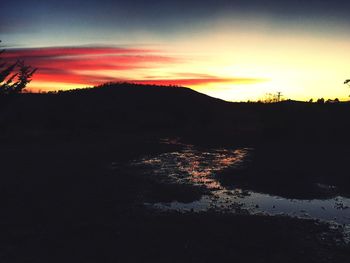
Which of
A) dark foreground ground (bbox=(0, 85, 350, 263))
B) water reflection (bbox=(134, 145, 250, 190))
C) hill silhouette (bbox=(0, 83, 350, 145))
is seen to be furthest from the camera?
hill silhouette (bbox=(0, 83, 350, 145))

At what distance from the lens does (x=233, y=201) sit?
23766mm

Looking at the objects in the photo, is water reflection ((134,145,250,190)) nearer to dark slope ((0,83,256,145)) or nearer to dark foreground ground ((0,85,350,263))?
dark foreground ground ((0,85,350,263))

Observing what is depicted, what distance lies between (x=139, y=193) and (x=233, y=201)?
5909mm

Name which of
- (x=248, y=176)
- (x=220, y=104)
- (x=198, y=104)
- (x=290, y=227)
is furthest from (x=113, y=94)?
(x=290, y=227)

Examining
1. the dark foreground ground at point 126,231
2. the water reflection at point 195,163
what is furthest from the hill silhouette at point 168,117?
the dark foreground ground at point 126,231

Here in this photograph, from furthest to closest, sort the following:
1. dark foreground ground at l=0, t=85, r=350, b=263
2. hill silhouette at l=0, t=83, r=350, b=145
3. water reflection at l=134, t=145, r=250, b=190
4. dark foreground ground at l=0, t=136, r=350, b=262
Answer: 1. hill silhouette at l=0, t=83, r=350, b=145
2. water reflection at l=134, t=145, r=250, b=190
3. dark foreground ground at l=0, t=85, r=350, b=263
4. dark foreground ground at l=0, t=136, r=350, b=262

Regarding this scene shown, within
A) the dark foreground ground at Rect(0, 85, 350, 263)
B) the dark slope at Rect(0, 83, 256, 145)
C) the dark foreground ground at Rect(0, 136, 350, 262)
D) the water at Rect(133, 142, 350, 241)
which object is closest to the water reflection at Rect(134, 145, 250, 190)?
the water at Rect(133, 142, 350, 241)

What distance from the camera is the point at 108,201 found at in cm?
2288

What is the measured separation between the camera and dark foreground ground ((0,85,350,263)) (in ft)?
50.8

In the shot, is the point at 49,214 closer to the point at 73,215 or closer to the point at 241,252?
the point at 73,215

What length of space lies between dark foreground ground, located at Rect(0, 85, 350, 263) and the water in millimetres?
1185

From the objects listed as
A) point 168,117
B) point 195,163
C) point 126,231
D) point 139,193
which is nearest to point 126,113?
point 168,117

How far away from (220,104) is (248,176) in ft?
274

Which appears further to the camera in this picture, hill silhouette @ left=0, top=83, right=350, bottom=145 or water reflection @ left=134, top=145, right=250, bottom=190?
hill silhouette @ left=0, top=83, right=350, bottom=145
